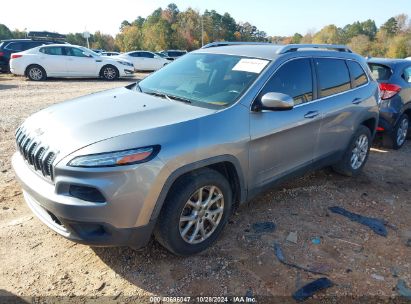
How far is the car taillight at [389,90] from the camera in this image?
6070mm

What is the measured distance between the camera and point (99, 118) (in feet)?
9.28

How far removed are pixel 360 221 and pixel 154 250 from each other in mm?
2196

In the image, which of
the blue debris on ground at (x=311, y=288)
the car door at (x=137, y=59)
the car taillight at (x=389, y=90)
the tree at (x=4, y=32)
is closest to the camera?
the blue debris on ground at (x=311, y=288)

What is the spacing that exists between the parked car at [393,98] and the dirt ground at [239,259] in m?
2.31

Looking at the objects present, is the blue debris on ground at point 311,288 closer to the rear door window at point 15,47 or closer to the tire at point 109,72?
the tire at point 109,72

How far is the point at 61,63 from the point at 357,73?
12.9 meters

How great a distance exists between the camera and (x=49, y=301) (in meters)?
2.52

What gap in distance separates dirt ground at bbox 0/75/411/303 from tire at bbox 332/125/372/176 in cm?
61

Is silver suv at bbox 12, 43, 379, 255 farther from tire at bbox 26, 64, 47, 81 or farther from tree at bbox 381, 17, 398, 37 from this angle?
tree at bbox 381, 17, 398, 37

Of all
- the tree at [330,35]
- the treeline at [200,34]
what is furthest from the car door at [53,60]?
the tree at [330,35]

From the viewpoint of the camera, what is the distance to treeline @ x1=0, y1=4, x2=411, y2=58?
2189 inches

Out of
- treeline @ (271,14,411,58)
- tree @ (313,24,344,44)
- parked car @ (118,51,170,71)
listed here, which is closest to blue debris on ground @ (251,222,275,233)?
parked car @ (118,51,170,71)

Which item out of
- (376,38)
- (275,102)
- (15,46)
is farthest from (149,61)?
(376,38)

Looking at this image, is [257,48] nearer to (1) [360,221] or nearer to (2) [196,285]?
(1) [360,221]
